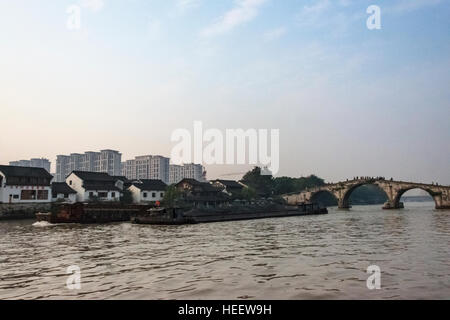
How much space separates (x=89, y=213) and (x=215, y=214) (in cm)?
1889

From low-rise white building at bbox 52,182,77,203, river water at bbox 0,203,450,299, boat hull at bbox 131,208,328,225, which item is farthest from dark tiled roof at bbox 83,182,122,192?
river water at bbox 0,203,450,299

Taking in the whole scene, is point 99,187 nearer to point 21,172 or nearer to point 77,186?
point 77,186

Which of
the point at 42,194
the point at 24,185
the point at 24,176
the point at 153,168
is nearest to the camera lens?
the point at 24,185

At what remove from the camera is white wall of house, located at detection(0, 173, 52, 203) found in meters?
54.7

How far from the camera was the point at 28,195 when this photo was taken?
188 feet

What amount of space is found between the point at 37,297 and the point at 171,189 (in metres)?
56.7

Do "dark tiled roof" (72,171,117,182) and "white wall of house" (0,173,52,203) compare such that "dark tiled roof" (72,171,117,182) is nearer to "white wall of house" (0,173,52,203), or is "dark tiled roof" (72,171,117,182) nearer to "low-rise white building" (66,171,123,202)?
"low-rise white building" (66,171,123,202)

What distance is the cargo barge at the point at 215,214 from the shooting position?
46.4m

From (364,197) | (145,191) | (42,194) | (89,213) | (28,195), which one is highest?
(145,191)

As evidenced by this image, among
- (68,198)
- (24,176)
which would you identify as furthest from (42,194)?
(68,198)

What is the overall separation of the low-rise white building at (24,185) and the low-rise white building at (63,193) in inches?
116

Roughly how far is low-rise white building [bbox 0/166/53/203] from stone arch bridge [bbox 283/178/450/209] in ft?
246

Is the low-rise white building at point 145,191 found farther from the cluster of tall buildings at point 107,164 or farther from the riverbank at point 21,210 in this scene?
the cluster of tall buildings at point 107,164

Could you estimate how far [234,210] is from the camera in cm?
6188
